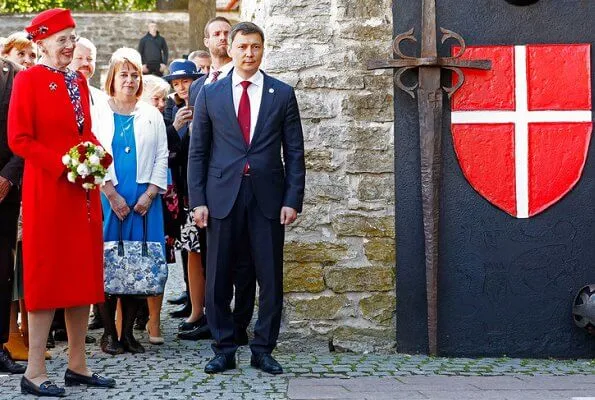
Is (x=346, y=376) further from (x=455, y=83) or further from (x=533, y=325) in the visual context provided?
(x=455, y=83)

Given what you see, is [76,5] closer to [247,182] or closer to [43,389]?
[247,182]

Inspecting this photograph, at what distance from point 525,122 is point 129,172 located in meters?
2.16

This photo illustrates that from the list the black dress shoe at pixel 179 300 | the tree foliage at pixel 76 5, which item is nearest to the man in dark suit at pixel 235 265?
the black dress shoe at pixel 179 300

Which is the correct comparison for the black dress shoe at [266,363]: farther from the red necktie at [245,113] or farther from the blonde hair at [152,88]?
the blonde hair at [152,88]

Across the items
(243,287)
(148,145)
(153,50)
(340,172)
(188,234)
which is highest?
(153,50)

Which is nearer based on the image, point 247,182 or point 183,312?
point 247,182

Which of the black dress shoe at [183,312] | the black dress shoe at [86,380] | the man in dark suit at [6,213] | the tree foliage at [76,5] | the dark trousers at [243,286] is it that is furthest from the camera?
the tree foliage at [76,5]

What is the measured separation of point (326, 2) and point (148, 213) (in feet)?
4.95

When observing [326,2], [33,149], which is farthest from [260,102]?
[33,149]

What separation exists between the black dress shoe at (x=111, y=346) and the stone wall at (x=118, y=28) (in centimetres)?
1780

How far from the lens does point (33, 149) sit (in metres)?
5.31

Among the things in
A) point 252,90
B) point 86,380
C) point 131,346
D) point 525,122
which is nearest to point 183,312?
point 131,346

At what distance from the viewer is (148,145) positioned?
21.8 feet

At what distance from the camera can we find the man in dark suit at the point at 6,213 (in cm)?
597
